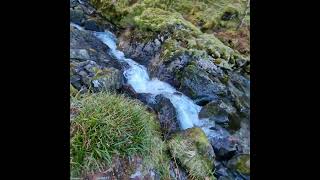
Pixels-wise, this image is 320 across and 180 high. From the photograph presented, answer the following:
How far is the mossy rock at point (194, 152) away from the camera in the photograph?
2.96 metres

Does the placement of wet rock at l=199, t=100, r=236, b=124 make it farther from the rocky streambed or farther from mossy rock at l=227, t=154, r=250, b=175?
mossy rock at l=227, t=154, r=250, b=175

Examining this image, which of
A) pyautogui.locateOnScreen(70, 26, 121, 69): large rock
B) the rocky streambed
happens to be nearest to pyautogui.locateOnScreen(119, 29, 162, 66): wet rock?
the rocky streambed

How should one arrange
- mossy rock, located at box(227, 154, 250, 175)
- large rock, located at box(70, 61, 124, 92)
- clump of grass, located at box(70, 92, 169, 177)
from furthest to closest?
mossy rock, located at box(227, 154, 250, 175), large rock, located at box(70, 61, 124, 92), clump of grass, located at box(70, 92, 169, 177)

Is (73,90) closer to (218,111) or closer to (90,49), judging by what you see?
(90,49)

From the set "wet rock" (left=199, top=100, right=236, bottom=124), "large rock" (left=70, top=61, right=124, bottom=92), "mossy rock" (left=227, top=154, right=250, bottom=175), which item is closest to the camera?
"large rock" (left=70, top=61, right=124, bottom=92)

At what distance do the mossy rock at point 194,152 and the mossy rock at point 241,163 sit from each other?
14 centimetres

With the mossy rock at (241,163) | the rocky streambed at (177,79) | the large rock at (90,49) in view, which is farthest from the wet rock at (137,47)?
the mossy rock at (241,163)

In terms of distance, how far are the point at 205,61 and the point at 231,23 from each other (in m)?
0.37

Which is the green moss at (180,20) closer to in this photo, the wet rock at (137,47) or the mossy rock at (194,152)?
the wet rock at (137,47)

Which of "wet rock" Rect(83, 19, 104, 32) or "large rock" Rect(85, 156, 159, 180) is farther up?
"wet rock" Rect(83, 19, 104, 32)

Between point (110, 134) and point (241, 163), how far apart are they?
3.09 feet

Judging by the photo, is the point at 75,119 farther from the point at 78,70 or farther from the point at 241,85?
the point at 241,85

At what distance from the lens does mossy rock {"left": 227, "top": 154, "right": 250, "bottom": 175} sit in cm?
288

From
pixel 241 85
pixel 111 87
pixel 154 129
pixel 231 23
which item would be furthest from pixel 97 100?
pixel 231 23
